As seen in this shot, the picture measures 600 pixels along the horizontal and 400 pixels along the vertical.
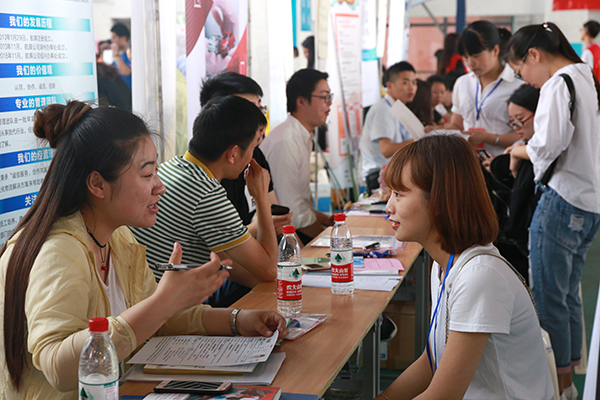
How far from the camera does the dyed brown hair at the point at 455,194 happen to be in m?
1.41

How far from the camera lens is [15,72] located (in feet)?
A: 5.38

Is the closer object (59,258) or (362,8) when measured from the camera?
(59,258)

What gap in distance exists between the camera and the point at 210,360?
4.48 ft

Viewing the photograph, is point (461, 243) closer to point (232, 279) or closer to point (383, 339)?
point (232, 279)

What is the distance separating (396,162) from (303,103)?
7.49ft

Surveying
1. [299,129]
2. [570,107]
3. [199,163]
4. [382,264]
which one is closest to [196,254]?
[199,163]

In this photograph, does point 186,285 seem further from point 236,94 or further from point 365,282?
point 236,94

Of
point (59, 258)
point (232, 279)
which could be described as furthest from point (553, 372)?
point (59, 258)

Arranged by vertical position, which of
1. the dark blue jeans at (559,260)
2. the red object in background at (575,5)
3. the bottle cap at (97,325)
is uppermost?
the red object in background at (575,5)

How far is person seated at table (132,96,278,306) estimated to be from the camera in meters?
2.09

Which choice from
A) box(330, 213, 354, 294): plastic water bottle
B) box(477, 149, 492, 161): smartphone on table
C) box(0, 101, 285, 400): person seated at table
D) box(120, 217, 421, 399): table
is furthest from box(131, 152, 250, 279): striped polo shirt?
box(477, 149, 492, 161): smartphone on table

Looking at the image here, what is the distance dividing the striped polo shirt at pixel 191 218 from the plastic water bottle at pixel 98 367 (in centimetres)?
106

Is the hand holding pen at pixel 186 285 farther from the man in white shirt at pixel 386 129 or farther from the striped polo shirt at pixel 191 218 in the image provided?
the man in white shirt at pixel 386 129

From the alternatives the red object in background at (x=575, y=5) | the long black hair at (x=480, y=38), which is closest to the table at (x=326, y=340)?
the long black hair at (x=480, y=38)
